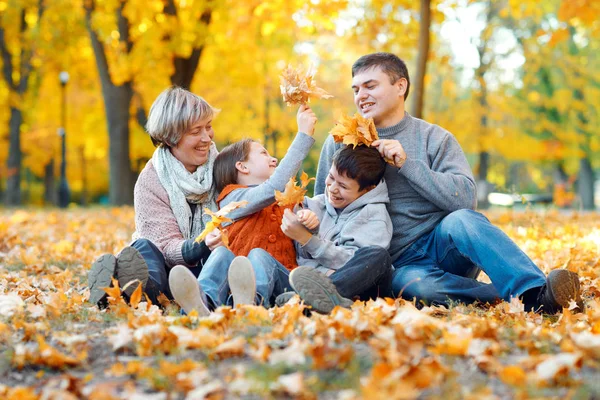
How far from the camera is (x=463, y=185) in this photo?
388 centimetres

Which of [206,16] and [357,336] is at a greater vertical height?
[206,16]

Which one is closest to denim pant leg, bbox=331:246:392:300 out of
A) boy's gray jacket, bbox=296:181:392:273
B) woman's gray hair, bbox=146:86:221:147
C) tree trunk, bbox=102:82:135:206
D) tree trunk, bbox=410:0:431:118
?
boy's gray jacket, bbox=296:181:392:273

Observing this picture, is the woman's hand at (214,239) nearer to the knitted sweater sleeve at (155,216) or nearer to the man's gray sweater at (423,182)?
the knitted sweater sleeve at (155,216)

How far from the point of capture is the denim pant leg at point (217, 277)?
3502mm

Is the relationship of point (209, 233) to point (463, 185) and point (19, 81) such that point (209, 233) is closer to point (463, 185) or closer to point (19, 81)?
point (463, 185)

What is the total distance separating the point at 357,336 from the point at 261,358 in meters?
0.42

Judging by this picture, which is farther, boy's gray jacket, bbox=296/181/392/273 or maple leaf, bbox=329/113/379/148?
maple leaf, bbox=329/113/379/148

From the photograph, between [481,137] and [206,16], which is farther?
[481,137]

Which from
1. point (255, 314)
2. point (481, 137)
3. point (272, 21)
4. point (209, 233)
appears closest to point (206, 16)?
point (272, 21)

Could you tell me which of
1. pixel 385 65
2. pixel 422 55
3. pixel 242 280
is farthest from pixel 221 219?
pixel 422 55

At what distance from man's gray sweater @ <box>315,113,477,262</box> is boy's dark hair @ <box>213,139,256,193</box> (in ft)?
2.66

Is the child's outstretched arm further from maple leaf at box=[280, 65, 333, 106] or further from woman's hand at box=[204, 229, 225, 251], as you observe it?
woman's hand at box=[204, 229, 225, 251]

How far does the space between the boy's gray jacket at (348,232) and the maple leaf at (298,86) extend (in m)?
0.63

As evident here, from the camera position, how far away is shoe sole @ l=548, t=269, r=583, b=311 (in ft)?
11.0
